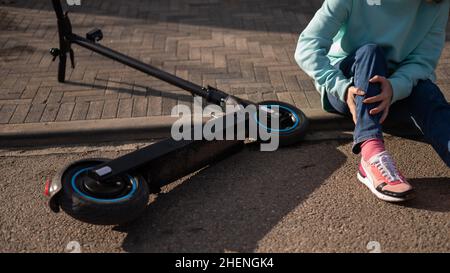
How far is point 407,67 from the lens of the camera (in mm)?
2711

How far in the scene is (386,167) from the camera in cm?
244

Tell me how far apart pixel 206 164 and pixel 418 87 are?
48.8 inches

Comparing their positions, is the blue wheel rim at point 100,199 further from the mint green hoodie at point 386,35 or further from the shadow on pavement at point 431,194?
the shadow on pavement at point 431,194

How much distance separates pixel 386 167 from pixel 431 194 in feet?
0.97

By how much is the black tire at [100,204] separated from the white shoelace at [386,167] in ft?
3.80

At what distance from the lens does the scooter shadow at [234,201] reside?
87.6 inches

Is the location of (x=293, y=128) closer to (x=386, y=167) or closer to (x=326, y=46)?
(x=326, y=46)

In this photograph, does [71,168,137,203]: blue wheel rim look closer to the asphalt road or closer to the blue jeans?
the asphalt road

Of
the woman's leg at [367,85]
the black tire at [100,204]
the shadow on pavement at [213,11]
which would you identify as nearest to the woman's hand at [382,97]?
the woman's leg at [367,85]

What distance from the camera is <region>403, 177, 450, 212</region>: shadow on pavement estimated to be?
2.42 m

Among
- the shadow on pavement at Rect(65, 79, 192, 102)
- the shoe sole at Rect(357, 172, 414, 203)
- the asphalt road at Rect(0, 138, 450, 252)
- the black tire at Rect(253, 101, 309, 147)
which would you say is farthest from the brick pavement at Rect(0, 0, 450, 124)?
the shoe sole at Rect(357, 172, 414, 203)

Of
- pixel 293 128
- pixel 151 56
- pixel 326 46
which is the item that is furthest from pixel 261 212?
pixel 151 56
